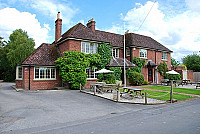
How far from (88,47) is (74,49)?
2113 mm

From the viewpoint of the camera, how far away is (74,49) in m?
20.0

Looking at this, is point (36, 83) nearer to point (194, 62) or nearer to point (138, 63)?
point (138, 63)

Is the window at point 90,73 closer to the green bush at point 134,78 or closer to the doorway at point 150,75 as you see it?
the green bush at point 134,78

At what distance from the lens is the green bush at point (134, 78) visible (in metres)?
23.1

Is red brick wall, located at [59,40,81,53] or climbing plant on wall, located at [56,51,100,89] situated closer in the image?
climbing plant on wall, located at [56,51,100,89]

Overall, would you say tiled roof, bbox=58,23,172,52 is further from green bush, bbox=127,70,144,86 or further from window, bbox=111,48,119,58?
green bush, bbox=127,70,144,86

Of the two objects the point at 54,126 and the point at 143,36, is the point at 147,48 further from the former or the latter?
the point at 54,126

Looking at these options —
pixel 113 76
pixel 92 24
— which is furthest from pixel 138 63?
pixel 92 24

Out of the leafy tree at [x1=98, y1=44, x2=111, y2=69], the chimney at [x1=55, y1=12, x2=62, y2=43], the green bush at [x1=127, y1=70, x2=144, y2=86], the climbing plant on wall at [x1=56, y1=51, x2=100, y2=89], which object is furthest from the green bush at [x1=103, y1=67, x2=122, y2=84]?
the chimney at [x1=55, y1=12, x2=62, y2=43]

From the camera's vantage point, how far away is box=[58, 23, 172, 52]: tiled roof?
828 inches

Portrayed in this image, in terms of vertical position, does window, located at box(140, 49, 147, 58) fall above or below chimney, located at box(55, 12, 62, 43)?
below

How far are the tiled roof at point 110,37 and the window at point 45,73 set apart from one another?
4356 mm

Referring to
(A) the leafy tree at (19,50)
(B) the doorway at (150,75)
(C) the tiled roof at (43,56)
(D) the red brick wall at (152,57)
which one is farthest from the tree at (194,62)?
(A) the leafy tree at (19,50)

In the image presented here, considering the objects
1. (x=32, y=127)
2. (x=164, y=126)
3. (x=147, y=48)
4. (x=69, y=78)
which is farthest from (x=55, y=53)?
(x=164, y=126)
